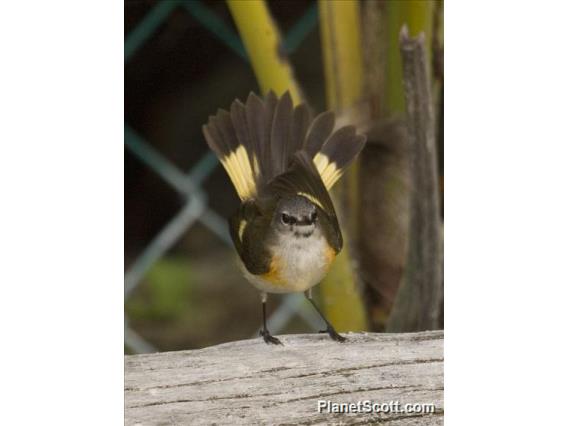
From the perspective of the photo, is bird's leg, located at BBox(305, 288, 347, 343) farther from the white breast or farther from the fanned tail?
the fanned tail

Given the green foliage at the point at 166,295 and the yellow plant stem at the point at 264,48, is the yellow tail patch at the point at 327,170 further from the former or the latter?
the green foliage at the point at 166,295

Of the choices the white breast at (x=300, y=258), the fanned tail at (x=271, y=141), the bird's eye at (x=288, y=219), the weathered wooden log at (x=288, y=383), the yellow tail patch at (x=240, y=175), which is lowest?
the weathered wooden log at (x=288, y=383)

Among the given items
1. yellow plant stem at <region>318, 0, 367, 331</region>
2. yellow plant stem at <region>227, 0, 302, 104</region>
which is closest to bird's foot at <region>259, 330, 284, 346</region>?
yellow plant stem at <region>318, 0, 367, 331</region>

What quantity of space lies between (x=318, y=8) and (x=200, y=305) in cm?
52

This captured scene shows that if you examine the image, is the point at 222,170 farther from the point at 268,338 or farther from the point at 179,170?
the point at 268,338

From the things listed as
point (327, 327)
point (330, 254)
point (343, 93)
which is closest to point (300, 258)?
point (330, 254)

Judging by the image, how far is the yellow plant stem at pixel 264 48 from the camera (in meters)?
2.02

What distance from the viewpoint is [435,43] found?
2.02 meters

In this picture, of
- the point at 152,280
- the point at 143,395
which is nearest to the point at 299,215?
the point at 152,280

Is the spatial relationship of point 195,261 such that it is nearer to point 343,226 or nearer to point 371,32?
point 343,226

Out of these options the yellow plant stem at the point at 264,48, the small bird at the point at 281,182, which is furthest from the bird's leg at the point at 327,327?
the yellow plant stem at the point at 264,48

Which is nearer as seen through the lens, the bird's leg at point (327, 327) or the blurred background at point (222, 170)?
the blurred background at point (222, 170)

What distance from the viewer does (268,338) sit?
208 centimetres

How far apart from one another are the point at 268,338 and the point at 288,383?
0.11m
